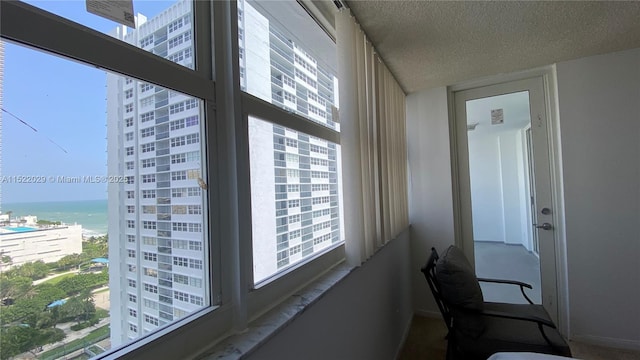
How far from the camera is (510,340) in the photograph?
1683 mm

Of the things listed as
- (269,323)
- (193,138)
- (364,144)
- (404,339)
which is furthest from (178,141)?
(404,339)

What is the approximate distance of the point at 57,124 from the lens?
0.58 m

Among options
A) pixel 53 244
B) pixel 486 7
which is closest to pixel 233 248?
pixel 53 244

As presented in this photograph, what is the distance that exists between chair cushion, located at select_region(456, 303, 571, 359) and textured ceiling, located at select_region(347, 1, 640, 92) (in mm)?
1943

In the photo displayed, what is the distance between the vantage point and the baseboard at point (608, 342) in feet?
7.39

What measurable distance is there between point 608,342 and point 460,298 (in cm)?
168

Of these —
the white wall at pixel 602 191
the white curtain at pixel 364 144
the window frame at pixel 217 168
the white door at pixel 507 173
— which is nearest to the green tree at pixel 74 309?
the window frame at pixel 217 168

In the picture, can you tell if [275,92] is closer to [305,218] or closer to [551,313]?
[305,218]

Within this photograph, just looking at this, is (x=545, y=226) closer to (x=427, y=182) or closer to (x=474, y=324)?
(x=427, y=182)

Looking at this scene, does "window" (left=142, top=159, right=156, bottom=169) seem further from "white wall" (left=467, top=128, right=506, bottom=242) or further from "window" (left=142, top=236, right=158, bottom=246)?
"white wall" (left=467, top=128, right=506, bottom=242)

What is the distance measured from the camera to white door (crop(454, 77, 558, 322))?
8.55ft

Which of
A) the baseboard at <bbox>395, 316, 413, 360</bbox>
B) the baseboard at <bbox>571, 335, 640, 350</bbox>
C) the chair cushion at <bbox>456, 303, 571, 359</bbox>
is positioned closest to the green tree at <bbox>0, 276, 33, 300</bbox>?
the chair cushion at <bbox>456, 303, 571, 359</bbox>

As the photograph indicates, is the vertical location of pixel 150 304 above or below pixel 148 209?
below

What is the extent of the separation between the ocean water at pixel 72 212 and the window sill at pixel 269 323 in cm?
44
